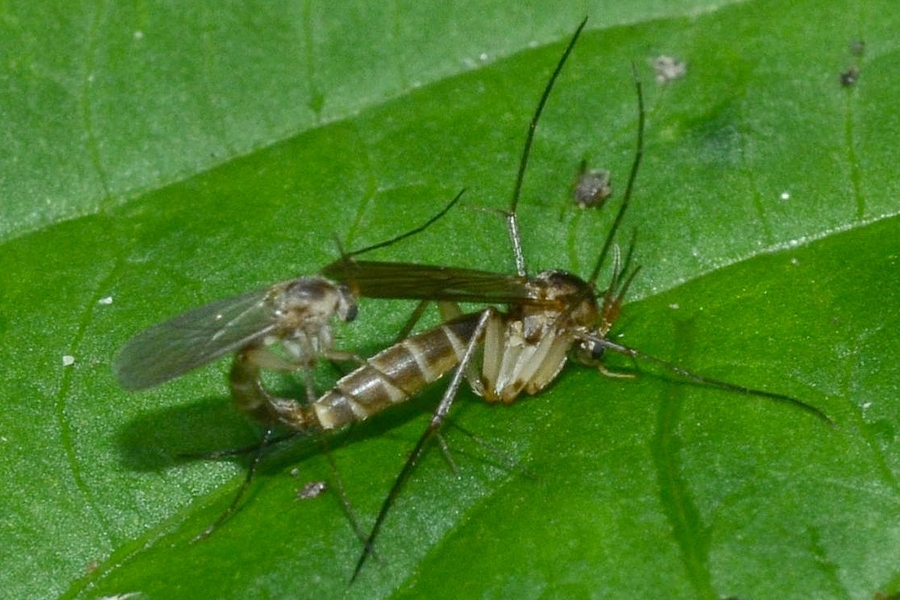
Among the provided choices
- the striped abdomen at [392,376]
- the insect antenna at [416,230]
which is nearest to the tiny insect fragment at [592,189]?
the insect antenna at [416,230]

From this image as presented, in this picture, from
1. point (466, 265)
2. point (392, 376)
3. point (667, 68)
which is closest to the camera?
point (392, 376)

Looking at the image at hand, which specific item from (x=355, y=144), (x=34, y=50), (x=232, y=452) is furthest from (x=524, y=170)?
(x=34, y=50)

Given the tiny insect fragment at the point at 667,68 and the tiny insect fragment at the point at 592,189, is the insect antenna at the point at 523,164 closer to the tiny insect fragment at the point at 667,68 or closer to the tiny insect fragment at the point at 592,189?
the tiny insect fragment at the point at 592,189

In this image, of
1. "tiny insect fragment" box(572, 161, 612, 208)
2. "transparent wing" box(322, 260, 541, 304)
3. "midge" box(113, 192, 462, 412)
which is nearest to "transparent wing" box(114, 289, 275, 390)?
"midge" box(113, 192, 462, 412)

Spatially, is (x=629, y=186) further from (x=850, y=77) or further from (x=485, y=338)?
(x=850, y=77)

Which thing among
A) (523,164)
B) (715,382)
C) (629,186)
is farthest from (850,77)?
(715,382)
